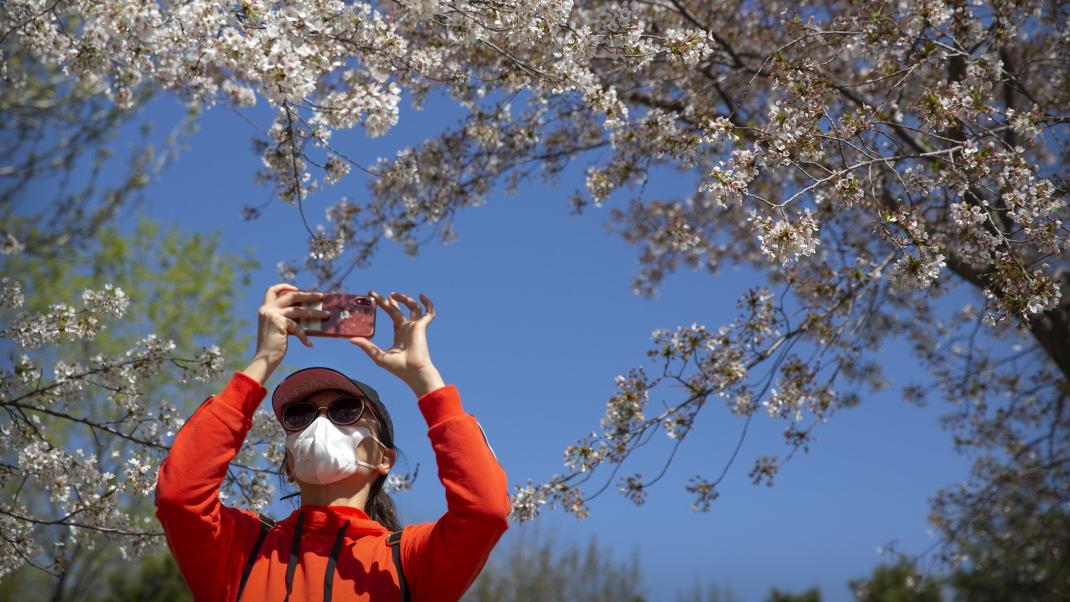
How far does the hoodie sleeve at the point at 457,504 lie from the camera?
242cm

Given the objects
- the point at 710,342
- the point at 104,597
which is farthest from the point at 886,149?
the point at 104,597

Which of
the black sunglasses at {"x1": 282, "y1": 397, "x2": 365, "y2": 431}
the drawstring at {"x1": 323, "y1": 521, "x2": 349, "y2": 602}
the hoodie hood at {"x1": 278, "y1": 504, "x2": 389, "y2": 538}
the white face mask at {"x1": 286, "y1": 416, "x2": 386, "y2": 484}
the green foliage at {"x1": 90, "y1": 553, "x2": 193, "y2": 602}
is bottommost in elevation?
the drawstring at {"x1": 323, "y1": 521, "x2": 349, "y2": 602}

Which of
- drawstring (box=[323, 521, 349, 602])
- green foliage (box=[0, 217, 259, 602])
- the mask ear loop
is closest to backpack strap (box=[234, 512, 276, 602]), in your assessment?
drawstring (box=[323, 521, 349, 602])

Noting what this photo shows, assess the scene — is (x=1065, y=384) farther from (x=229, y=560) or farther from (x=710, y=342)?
(x=229, y=560)

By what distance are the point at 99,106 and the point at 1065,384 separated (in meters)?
10.9

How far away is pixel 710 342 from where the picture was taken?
5.39 m

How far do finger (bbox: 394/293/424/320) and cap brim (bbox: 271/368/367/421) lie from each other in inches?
12.9

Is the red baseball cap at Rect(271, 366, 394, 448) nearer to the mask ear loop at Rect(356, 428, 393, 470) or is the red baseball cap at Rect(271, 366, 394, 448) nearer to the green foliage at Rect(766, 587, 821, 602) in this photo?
the mask ear loop at Rect(356, 428, 393, 470)

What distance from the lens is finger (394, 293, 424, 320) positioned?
2623mm

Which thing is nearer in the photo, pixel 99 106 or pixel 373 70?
pixel 373 70

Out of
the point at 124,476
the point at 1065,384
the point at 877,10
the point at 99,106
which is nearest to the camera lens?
the point at 124,476

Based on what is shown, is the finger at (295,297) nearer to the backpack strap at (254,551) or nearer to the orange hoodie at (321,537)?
the orange hoodie at (321,537)

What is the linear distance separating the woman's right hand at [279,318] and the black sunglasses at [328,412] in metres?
0.25

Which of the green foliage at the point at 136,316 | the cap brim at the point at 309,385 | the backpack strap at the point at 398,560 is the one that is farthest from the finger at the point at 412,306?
the green foliage at the point at 136,316
